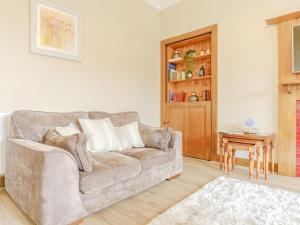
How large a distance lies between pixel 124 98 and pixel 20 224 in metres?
2.28

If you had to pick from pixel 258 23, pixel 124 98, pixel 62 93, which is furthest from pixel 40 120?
pixel 258 23

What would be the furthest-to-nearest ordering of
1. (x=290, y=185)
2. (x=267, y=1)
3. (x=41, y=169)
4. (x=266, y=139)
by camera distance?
1. (x=267, y=1)
2. (x=266, y=139)
3. (x=290, y=185)
4. (x=41, y=169)

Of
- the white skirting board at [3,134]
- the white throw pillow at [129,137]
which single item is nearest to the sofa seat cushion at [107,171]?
the white throw pillow at [129,137]

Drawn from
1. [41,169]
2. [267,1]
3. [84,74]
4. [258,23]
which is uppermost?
[267,1]

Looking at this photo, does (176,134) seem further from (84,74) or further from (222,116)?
(84,74)

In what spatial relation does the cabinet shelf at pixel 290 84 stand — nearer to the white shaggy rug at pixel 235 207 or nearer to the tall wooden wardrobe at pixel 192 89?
the tall wooden wardrobe at pixel 192 89

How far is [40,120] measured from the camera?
6.73 ft

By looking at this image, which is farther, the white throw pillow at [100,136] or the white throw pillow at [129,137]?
the white throw pillow at [129,137]

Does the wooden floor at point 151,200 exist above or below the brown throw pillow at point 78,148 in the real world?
below

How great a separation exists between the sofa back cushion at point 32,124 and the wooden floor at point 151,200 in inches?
25.1

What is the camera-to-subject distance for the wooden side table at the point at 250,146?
2475 millimetres

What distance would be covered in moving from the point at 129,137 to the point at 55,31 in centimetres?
168

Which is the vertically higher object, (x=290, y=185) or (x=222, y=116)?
(x=222, y=116)

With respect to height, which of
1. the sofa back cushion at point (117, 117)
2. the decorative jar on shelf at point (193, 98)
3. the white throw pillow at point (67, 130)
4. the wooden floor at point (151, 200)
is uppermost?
the decorative jar on shelf at point (193, 98)
